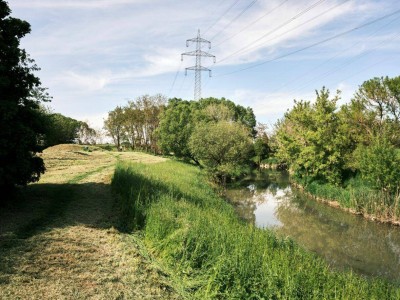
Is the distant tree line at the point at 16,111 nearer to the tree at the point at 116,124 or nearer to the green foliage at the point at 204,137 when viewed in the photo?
the green foliage at the point at 204,137

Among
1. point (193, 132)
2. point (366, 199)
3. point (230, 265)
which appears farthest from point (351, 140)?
point (230, 265)

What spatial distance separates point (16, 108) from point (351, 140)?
104ft

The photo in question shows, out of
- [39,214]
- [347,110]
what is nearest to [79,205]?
[39,214]

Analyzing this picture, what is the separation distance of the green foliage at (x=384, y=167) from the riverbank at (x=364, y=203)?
0.76 meters

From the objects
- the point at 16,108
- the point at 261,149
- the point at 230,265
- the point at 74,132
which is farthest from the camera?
the point at 74,132

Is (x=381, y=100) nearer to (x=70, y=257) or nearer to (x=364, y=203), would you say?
(x=364, y=203)

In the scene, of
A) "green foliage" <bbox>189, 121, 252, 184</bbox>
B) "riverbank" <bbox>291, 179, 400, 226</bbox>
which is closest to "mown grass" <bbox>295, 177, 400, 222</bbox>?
Result: "riverbank" <bbox>291, 179, 400, 226</bbox>

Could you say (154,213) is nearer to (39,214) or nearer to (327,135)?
(39,214)

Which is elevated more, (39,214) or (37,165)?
(37,165)

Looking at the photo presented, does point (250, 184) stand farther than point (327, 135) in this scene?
Yes

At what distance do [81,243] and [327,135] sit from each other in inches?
1060

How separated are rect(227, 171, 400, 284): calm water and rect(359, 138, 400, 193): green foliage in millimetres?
2768

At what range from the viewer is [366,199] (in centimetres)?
2358

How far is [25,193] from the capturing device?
1612 cm
